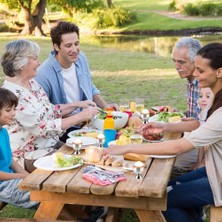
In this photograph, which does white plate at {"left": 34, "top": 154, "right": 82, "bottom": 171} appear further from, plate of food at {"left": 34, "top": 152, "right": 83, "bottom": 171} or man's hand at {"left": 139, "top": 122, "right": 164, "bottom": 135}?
man's hand at {"left": 139, "top": 122, "right": 164, "bottom": 135}

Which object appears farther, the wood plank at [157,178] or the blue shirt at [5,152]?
the blue shirt at [5,152]

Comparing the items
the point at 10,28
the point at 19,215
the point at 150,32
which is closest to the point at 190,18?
the point at 150,32

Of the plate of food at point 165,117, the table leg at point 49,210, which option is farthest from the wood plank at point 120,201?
the plate of food at point 165,117

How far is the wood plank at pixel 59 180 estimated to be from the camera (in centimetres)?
266

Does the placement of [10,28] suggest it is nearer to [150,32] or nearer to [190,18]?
[150,32]

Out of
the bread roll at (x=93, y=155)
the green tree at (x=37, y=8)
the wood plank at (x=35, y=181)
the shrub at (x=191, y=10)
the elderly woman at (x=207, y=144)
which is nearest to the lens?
the wood plank at (x=35, y=181)

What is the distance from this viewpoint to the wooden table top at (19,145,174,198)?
258 cm

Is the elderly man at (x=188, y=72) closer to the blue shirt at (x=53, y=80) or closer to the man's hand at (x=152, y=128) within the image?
the man's hand at (x=152, y=128)

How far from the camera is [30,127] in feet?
11.9

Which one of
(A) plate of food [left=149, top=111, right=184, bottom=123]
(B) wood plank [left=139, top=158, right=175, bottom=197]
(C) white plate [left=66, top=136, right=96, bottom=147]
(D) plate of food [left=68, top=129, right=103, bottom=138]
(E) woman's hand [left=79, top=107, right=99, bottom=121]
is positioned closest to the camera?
(B) wood plank [left=139, top=158, right=175, bottom=197]

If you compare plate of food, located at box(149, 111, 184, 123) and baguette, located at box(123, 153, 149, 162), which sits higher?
baguette, located at box(123, 153, 149, 162)

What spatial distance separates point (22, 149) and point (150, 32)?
82.0 feet

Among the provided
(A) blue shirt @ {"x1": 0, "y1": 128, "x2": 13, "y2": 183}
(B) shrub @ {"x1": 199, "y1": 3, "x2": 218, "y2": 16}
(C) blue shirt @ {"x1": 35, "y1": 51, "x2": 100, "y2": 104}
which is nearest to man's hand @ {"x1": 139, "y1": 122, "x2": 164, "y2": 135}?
(A) blue shirt @ {"x1": 0, "y1": 128, "x2": 13, "y2": 183}

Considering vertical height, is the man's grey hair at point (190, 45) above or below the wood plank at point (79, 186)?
above
